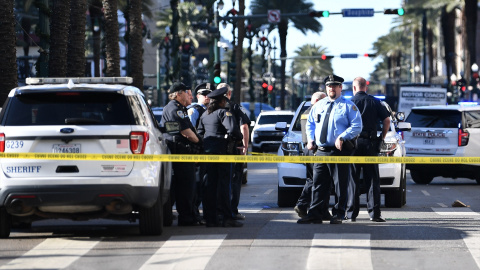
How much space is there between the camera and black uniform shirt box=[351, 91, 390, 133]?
14297 mm

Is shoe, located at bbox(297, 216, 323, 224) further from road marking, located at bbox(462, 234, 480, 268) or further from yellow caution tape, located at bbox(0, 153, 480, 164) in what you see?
road marking, located at bbox(462, 234, 480, 268)

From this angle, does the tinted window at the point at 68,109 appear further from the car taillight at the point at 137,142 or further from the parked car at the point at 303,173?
the parked car at the point at 303,173

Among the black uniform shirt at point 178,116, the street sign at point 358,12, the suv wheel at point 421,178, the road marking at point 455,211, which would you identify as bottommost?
the suv wheel at point 421,178

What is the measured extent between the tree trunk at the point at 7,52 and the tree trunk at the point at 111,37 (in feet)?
37.8

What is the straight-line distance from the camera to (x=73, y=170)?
11.3 m

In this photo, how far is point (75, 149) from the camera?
1130cm

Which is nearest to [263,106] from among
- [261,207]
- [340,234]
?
[261,207]

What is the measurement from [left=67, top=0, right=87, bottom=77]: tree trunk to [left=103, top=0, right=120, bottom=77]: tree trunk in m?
4.82

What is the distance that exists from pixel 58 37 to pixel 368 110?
11821mm

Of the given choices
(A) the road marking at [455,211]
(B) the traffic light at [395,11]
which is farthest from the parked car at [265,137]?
(A) the road marking at [455,211]

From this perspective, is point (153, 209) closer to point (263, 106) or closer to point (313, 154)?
point (313, 154)

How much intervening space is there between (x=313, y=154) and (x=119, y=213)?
315cm

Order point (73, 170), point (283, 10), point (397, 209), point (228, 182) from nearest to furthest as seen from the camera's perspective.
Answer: point (73, 170), point (228, 182), point (397, 209), point (283, 10)

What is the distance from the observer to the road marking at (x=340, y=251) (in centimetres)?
991
